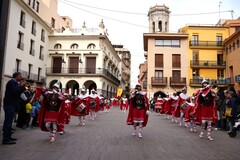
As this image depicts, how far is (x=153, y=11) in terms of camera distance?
55.4 metres

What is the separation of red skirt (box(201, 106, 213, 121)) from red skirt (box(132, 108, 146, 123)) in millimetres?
2201

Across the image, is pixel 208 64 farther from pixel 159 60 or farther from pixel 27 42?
pixel 27 42

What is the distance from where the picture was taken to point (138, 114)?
913 centimetres

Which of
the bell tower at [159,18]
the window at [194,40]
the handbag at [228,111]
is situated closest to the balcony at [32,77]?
the window at [194,40]

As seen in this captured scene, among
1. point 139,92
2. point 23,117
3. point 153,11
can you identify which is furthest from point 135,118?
point 153,11

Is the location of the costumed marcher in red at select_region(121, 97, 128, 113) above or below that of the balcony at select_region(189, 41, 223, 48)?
below

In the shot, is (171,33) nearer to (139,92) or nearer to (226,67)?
(226,67)

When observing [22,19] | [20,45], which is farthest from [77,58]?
[22,19]

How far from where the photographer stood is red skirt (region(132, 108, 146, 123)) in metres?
9.07

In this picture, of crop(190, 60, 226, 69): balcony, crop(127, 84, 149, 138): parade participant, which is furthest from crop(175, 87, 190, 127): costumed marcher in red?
crop(190, 60, 226, 69): balcony

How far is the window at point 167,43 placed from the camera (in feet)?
135

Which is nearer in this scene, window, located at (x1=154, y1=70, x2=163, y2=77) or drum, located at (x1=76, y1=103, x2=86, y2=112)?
drum, located at (x1=76, y1=103, x2=86, y2=112)

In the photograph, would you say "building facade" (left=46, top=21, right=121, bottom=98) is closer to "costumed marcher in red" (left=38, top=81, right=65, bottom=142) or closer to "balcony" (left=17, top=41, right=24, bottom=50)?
"balcony" (left=17, top=41, right=24, bottom=50)

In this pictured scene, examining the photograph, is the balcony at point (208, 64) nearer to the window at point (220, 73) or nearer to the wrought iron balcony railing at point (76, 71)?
the window at point (220, 73)
